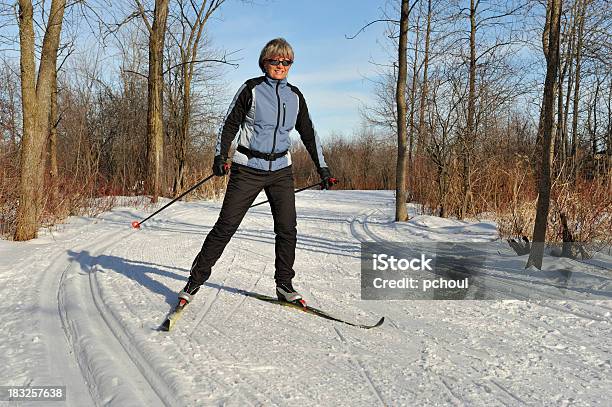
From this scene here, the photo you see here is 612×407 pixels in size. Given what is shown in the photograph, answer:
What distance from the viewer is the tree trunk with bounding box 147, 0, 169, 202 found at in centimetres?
1355

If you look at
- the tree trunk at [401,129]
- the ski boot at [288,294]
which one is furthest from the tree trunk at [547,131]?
the tree trunk at [401,129]

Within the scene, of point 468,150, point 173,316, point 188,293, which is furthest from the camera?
point 468,150

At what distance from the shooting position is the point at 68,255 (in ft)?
18.0

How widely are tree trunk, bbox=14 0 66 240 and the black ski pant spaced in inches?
176

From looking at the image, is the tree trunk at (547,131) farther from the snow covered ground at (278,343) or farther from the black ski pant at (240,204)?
the black ski pant at (240,204)

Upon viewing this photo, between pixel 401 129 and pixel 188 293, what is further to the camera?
pixel 401 129

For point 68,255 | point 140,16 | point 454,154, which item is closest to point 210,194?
point 140,16

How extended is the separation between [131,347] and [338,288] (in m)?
2.02

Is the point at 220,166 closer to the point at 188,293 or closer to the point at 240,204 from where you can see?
the point at 240,204

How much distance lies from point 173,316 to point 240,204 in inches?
36.5

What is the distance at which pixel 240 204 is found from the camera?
11.2 feet

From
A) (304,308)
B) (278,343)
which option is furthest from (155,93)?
(278,343)

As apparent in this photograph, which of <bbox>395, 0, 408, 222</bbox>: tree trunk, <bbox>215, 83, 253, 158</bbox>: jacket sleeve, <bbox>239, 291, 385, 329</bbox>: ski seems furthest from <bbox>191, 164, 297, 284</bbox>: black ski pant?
<bbox>395, 0, 408, 222</bbox>: tree trunk

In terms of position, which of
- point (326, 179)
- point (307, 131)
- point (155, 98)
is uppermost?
point (155, 98)
